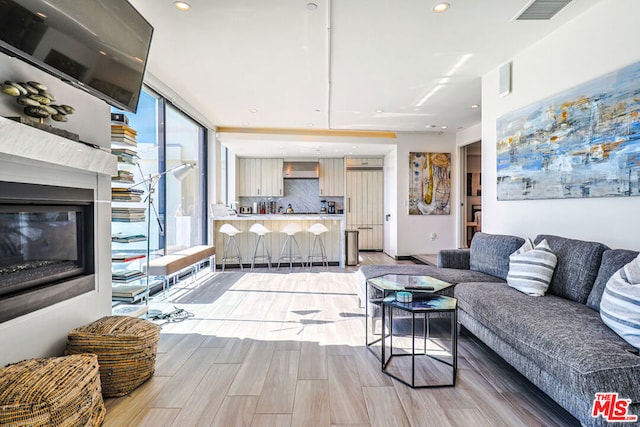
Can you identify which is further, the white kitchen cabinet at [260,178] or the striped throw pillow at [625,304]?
the white kitchen cabinet at [260,178]

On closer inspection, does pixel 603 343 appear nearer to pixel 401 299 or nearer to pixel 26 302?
pixel 401 299

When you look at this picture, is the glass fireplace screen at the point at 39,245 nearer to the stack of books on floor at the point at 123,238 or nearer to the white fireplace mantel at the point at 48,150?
the white fireplace mantel at the point at 48,150

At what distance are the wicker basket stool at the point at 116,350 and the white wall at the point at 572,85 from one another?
11.1 feet

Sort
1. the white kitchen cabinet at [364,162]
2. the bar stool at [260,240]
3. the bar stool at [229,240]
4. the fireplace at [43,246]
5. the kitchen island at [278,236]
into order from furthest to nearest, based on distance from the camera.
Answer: the white kitchen cabinet at [364,162], the kitchen island at [278,236], the bar stool at [260,240], the bar stool at [229,240], the fireplace at [43,246]

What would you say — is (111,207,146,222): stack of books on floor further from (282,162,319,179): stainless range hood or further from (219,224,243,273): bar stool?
(282,162,319,179): stainless range hood

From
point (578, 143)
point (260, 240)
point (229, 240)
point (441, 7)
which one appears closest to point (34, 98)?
point (441, 7)

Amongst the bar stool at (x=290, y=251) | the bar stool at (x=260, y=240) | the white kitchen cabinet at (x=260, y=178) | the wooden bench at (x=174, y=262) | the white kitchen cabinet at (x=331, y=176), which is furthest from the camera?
the white kitchen cabinet at (x=331, y=176)

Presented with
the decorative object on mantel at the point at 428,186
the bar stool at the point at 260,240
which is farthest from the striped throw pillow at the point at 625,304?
the decorative object on mantel at the point at 428,186

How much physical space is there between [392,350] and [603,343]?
1.35m

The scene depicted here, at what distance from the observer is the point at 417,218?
6832 mm

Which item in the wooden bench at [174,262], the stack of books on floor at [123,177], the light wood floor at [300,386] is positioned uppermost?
the stack of books on floor at [123,177]

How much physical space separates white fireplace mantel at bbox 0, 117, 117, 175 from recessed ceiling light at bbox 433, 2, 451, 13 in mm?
2714

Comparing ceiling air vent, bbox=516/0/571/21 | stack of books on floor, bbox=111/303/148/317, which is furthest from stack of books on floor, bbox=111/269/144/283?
ceiling air vent, bbox=516/0/571/21

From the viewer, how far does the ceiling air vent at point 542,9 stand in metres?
2.47
